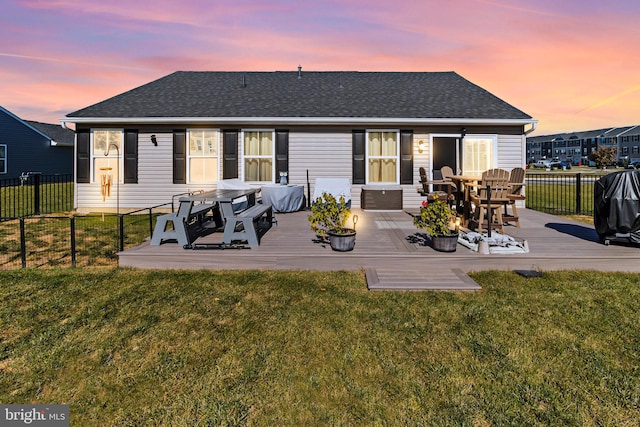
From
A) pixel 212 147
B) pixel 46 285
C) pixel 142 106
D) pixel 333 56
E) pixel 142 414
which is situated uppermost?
pixel 333 56

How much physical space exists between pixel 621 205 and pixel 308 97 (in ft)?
30.7

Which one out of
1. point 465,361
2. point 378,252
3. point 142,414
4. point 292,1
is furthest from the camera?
point 292,1

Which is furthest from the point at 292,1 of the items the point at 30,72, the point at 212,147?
the point at 30,72

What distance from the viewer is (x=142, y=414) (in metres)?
2.18

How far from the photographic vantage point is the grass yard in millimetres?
2219

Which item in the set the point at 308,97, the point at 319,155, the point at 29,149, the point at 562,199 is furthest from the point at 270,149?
the point at 29,149

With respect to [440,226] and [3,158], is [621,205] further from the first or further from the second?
[3,158]

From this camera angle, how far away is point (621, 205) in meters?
5.37

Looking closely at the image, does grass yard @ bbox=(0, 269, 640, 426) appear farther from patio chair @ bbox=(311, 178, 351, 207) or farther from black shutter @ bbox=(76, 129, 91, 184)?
black shutter @ bbox=(76, 129, 91, 184)

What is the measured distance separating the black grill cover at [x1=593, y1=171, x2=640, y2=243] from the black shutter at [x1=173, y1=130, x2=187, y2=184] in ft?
34.6

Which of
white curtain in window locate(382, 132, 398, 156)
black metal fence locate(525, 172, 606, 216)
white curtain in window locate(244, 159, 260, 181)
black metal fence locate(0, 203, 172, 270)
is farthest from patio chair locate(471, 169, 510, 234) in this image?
white curtain in window locate(244, 159, 260, 181)

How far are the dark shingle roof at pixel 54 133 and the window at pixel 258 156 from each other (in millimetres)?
23076

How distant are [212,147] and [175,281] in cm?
712

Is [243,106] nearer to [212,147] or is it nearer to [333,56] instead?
[212,147]
